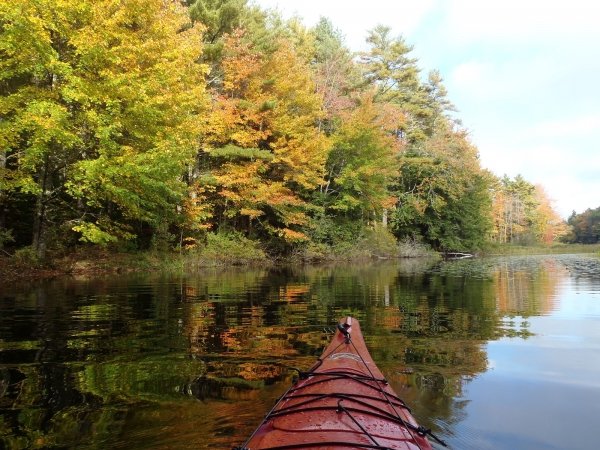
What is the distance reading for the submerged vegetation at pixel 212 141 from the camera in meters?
14.4

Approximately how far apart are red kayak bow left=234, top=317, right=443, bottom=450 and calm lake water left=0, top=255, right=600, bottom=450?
1.88 feet

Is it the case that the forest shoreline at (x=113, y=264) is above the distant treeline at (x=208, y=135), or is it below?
below

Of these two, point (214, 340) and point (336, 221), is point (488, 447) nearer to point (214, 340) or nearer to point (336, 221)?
point (214, 340)

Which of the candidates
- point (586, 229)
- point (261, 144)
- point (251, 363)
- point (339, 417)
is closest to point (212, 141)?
point (261, 144)

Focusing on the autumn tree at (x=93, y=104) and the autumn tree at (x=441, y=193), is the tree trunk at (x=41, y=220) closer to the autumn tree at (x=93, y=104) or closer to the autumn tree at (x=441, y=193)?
the autumn tree at (x=93, y=104)

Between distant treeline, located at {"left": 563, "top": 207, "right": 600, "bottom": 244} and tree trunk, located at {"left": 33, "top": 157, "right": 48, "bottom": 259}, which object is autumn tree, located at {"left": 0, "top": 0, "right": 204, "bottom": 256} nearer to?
tree trunk, located at {"left": 33, "top": 157, "right": 48, "bottom": 259}

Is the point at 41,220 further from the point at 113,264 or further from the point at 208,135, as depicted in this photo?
the point at 208,135

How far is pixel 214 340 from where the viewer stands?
693 centimetres

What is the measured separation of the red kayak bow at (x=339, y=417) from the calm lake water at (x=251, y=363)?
1.88 feet

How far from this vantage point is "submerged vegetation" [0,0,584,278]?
47.2 ft

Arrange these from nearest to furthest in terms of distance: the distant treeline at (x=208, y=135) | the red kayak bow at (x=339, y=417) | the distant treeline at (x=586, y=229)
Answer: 1. the red kayak bow at (x=339, y=417)
2. the distant treeline at (x=208, y=135)
3. the distant treeline at (x=586, y=229)

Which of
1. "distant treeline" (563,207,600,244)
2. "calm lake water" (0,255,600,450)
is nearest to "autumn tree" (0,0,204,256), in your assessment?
"calm lake water" (0,255,600,450)

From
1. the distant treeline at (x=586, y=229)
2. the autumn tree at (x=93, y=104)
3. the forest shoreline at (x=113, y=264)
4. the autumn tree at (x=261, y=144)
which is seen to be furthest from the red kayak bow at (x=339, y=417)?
the distant treeline at (x=586, y=229)

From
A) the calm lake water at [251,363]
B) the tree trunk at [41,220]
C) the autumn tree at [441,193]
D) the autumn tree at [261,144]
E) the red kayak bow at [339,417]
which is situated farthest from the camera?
the autumn tree at [441,193]
